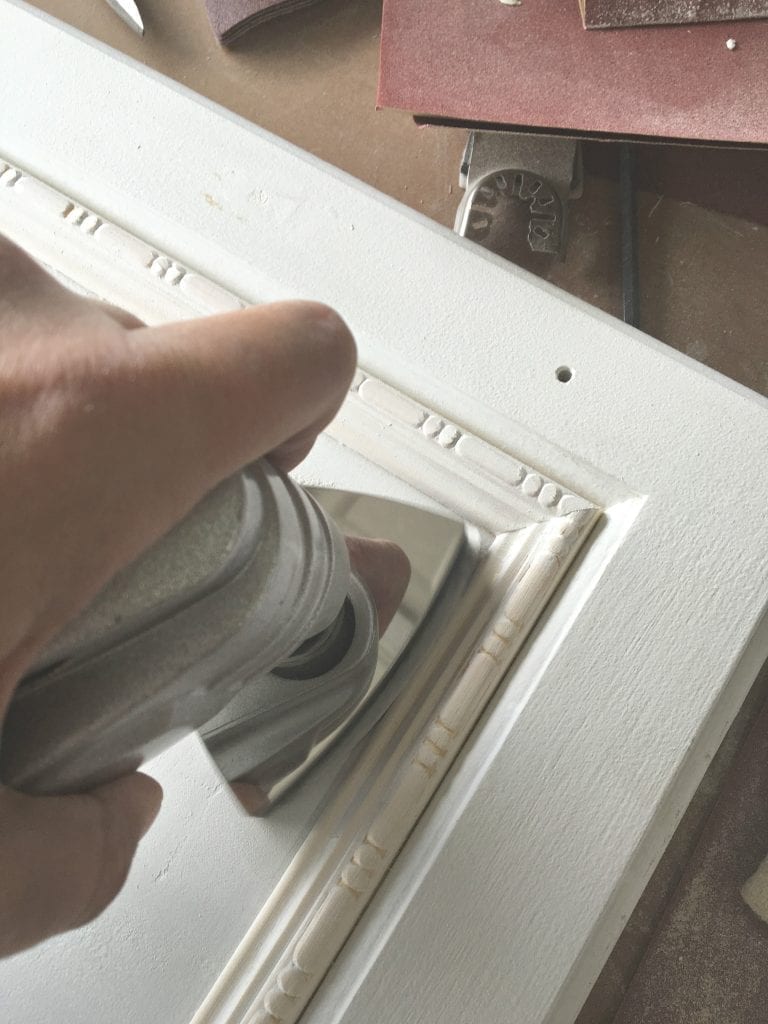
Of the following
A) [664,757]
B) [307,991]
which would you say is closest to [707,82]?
[664,757]

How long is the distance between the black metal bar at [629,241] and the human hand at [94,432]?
0.54 meters

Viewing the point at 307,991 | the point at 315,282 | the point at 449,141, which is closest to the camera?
the point at 307,991

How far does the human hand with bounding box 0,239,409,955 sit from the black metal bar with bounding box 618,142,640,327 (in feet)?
1.76

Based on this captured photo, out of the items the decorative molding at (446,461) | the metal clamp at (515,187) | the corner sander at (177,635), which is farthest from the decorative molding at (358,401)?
the metal clamp at (515,187)

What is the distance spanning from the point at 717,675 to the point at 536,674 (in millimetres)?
90

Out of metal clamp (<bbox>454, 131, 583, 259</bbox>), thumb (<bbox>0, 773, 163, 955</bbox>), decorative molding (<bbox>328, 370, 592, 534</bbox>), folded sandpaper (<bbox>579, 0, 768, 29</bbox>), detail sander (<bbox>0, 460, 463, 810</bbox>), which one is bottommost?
thumb (<bbox>0, 773, 163, 955</bbox>)

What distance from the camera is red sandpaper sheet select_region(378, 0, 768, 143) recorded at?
0.63m

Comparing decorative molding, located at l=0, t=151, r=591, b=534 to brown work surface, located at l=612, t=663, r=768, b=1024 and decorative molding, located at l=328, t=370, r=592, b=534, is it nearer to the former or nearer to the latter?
decorative molding, located at l=328, t=370, r=592, b=534

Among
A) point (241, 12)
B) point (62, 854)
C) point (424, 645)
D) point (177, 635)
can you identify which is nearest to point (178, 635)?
point (177, 635)

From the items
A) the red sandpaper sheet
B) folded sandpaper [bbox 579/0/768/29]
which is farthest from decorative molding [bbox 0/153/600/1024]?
folded sandpaper [bbox 579/0/768/29]

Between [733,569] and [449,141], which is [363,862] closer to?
[733,569]

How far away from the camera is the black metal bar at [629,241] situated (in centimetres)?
78

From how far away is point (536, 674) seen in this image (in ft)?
1.45

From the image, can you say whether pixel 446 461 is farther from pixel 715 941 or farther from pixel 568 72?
pixel 715 941
